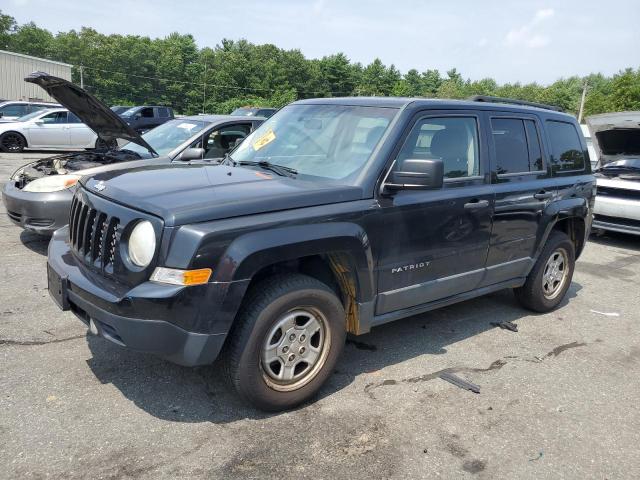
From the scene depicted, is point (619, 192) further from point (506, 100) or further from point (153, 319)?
point (153, 319)

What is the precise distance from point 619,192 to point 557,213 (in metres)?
4.53

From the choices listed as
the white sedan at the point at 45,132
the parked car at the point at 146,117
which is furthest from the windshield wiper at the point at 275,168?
the parked car at the point at 146,117

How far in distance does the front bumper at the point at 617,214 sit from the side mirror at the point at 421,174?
649 centimetres

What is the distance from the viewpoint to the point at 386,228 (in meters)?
3.64

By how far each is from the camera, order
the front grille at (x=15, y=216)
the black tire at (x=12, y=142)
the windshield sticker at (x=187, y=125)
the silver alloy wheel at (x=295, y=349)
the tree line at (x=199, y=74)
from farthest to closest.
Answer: the tree line at (x=199, y=74), the black tire at (x=12, y=142), the windshield sticker at (x=187, y=125), the front grille at (x=15, y=216), the silver alloy wheel at (x=295, y=349)

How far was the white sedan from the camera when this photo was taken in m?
16.9

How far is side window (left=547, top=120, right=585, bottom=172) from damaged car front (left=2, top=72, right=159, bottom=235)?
4.55 metres

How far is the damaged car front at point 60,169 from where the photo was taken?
239 inches

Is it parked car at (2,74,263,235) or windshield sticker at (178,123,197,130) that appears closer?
parked car at (2,74,263,235)

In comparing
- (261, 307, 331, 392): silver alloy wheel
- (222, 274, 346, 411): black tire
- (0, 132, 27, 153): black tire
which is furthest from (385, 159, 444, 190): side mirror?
(0, 132, 27, 153): black tire

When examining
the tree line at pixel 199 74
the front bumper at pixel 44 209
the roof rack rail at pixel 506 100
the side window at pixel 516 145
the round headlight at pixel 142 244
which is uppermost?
the tree line at pixel 199 74

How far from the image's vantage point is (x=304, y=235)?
10.4 ft

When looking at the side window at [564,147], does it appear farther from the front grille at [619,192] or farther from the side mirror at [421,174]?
the front grille at [619,192]

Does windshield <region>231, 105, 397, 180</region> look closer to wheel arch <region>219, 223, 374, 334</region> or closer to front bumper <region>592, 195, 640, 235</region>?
wheel arch <region>219, 223, 374, 334</region>
